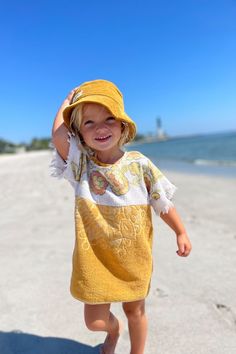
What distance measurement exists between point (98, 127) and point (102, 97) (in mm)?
156

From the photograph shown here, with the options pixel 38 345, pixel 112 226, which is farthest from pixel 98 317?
pixel 38 345

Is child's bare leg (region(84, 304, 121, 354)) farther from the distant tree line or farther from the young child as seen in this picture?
the distant tree line

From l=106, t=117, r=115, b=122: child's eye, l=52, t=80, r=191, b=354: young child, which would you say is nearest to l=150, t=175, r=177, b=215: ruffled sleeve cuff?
l=52, t=80, r=191, b=354: young child

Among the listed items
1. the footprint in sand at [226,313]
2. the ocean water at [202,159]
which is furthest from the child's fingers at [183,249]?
the ocean water at [202,159]

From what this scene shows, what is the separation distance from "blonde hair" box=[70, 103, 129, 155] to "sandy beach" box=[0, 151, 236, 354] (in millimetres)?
1277

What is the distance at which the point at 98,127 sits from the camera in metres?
1.86

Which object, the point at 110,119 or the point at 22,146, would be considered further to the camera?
the point at 22,146

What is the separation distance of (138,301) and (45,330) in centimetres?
88

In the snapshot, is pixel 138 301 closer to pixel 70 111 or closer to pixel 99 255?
pixel 99 255

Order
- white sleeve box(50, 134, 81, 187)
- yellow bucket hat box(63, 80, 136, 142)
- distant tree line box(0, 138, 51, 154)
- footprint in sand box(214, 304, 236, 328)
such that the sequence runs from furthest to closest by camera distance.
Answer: distant tree line box(0, 138, 51, 154) → footprint in sand box(214, 304, 236, 328) → white sleeve box(50, 134, 81, 187) → yellow bucket hat box(63, 80, 136, 142)

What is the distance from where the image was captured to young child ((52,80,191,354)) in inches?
72.0

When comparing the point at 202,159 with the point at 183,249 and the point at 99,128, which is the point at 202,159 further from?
the point at 99,128

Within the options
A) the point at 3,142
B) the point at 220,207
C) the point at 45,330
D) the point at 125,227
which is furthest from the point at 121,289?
the point at 3,142

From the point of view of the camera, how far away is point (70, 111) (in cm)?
188
